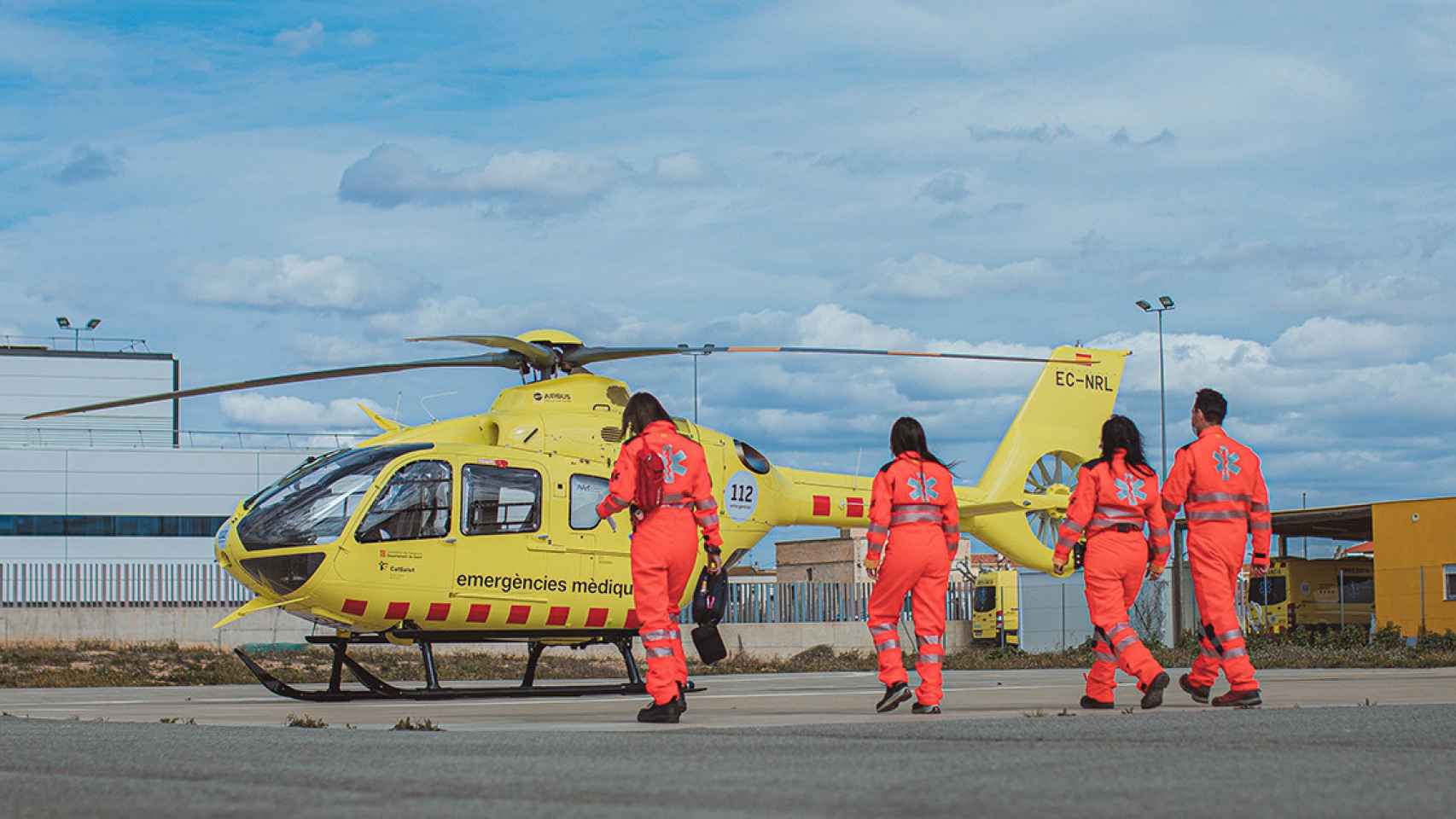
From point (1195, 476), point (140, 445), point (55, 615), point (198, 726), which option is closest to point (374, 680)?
point (198, 726)

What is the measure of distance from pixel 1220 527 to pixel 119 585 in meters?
27.6

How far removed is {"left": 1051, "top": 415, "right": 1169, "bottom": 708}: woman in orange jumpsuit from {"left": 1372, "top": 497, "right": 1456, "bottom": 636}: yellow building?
78.8 ft

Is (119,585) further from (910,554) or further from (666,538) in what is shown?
(910,554)

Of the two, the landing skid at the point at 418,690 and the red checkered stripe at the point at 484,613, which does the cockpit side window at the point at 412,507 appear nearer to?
the red checkered stripe at the point at 484,613

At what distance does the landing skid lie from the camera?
14369mm

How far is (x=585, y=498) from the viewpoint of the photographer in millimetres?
15758

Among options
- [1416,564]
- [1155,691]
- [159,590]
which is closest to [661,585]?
[1155,691]

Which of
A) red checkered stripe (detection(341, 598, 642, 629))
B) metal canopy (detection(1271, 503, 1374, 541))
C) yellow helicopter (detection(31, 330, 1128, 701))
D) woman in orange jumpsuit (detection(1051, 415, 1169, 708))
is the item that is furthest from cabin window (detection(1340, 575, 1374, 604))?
woman in orange jumpsuit (detection(1051, 415, 1169, 708))

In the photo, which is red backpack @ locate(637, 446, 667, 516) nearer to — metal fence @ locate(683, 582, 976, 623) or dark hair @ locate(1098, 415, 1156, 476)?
dark hair @ locate(1098, 415, 1156, 476)

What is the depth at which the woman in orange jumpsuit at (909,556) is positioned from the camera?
11031mm

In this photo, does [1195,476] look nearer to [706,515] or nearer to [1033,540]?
[706,515]

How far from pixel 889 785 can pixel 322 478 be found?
31.2 feet

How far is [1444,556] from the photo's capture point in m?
33.9

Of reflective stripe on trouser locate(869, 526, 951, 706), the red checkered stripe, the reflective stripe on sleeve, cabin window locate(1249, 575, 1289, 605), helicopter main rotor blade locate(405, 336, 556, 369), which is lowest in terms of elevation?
cabin window locate(1249, 575, 1289, 605)
